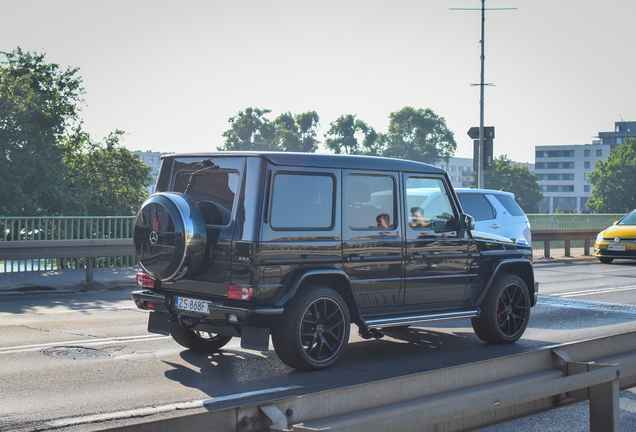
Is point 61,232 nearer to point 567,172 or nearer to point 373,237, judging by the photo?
point 373,237

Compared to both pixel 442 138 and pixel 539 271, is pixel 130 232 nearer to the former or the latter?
pixel 539 271

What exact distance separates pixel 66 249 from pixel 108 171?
73.0 feet

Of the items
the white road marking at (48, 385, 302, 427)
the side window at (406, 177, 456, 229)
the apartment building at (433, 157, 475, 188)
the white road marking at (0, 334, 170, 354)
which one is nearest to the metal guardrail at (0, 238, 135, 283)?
the white road marking at (0, 334, 170, 354)

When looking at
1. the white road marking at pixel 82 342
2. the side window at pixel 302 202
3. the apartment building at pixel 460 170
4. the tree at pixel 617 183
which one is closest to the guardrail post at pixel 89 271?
the white road marking at pixel 82 342

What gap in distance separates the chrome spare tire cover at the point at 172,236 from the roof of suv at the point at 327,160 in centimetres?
65

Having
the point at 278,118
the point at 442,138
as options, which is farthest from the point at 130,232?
the point at 442,138

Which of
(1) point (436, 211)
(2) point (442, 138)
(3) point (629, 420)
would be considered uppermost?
(2) point (442, 138)

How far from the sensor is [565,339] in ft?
26.6

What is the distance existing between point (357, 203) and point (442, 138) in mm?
117213

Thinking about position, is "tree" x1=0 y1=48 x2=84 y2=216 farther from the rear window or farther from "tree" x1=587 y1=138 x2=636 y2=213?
"tree" x1=587 y1=138 x2=636 y2=213

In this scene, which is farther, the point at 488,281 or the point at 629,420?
the point at 488,281

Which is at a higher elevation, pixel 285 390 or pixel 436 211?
pixel 436 211

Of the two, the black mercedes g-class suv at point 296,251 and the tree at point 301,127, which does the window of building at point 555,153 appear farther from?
the black mercedes g-class suv at point 296,251

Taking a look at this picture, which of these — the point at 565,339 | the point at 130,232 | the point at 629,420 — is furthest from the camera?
the point at 130,232
